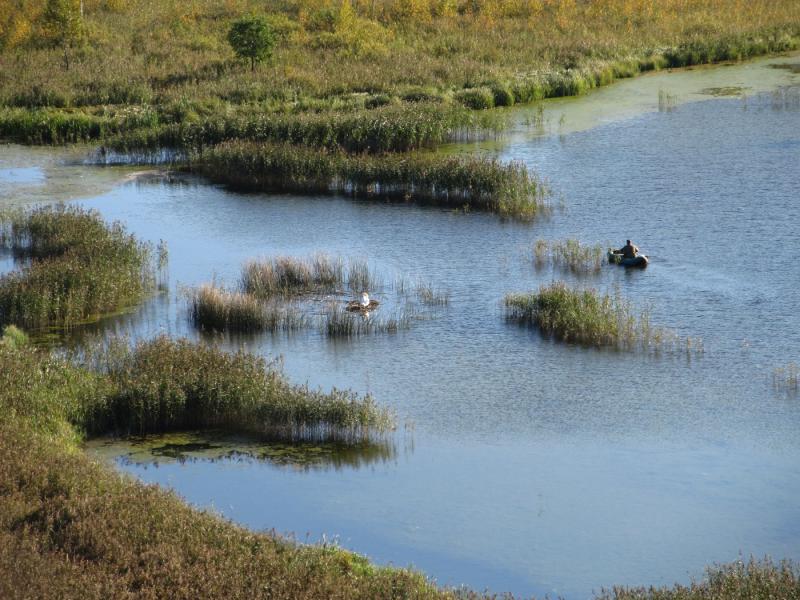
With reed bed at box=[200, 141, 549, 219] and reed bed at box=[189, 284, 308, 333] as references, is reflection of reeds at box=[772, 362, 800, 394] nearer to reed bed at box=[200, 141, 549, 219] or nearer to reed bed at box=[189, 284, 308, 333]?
reed bed at box=[189, 284, 308, 333]

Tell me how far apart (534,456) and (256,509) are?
12.4 feet

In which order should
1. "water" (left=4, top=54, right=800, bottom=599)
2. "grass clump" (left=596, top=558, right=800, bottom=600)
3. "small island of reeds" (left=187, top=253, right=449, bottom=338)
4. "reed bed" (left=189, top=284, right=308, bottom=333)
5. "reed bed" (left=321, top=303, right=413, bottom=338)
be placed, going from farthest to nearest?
"reed bed" (left=189, top=284, right=308, bottom=333)
"small island of reeds" (left=187, top=253, right=449, bottom=338)
"reed bed" (left=321, top=303, right=413, bottom=338)
"water" (left=4, top=54, right=800, bottom=599)
"grass clump" (left=596, top=558, right=800, bottom=600)

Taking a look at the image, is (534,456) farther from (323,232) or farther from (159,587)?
(323,232)

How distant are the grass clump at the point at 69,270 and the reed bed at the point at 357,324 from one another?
4.45 metres

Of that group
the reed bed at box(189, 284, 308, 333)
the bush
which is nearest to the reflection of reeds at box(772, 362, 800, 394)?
the reed bed at box(189, 284, 308, 333)

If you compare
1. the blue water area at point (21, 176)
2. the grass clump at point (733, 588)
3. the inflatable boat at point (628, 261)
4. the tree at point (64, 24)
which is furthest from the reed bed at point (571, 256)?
the tree at point (64, 24)

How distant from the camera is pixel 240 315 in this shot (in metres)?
21.7

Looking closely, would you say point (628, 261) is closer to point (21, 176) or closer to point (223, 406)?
point (223, 406)

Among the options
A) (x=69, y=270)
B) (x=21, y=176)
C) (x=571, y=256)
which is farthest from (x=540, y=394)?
(x=21, y=176)

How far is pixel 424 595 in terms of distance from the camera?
11.0 meters

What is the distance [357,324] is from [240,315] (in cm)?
213

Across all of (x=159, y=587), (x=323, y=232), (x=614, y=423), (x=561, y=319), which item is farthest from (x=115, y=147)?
(x=159, y=587)

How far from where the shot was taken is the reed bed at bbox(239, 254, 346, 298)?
2333 centimetres

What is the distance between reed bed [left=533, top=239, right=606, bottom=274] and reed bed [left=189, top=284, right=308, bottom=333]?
5.68 m
